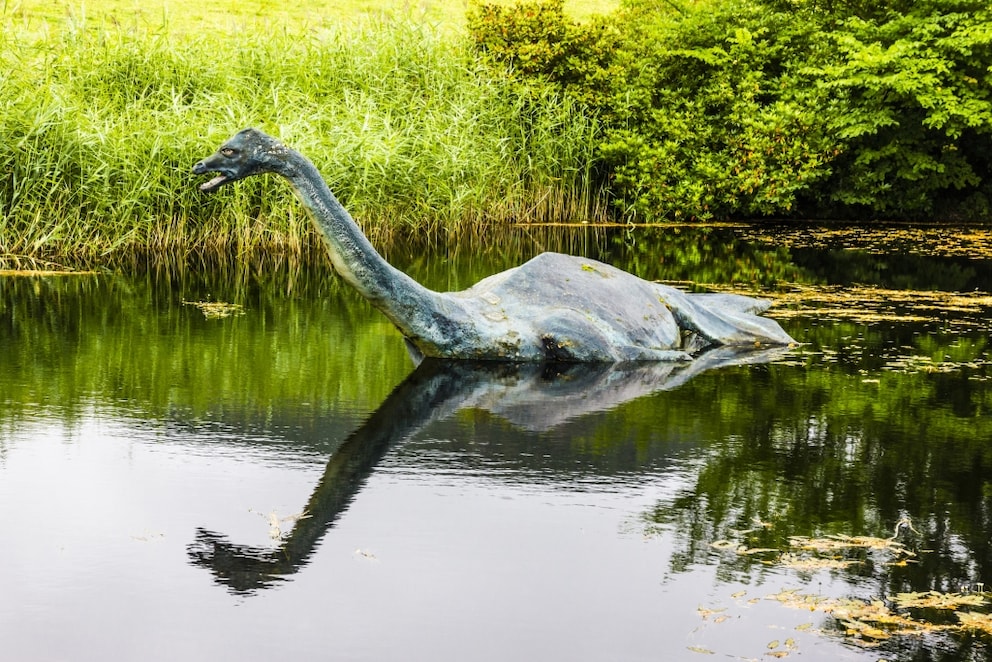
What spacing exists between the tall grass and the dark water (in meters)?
3.71

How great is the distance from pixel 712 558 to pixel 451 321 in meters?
3.90

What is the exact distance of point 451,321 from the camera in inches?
338

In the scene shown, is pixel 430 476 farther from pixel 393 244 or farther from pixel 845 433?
pixel 393 244

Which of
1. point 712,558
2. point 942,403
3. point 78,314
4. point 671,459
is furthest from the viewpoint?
point 78,314

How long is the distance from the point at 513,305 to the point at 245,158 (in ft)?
6.75

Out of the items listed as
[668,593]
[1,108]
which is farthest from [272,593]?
[1,108]

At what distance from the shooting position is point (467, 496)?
5.66m

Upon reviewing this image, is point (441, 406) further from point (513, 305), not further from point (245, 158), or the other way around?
point (245, 158)

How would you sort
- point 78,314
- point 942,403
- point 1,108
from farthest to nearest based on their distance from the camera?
point 1,108
point 78,314
point 942,403

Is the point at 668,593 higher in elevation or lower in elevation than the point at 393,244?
lower

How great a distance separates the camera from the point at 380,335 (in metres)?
9.80

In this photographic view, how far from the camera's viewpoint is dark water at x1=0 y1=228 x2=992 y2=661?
14.0ft

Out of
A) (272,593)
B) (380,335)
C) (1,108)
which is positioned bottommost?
(272,593)

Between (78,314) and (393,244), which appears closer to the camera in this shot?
(78,314)
